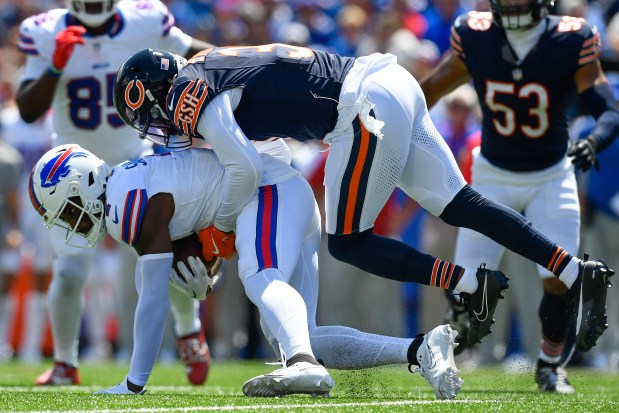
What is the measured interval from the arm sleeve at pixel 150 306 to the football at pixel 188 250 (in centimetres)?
23

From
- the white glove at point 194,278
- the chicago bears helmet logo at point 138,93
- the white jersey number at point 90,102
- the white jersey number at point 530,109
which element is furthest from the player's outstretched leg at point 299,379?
the white jersey number at point 90,102

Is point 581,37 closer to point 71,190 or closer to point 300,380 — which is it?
point 300,380

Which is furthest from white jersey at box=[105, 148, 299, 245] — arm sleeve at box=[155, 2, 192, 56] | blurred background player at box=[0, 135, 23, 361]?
blurred background player at box=[0, 135, 23, 361]

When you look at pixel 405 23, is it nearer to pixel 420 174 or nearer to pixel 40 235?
pixel 40 235

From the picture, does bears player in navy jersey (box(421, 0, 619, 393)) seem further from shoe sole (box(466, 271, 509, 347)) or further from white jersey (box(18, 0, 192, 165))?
white jersey (box(18, 0, 192, 165))

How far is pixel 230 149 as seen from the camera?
484 centimetres

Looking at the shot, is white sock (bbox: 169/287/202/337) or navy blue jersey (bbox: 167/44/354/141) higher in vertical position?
navy blue jersey (bbox: 167/44/354/141)

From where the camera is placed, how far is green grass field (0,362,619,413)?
14.6 ft

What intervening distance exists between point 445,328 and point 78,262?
2.52 m

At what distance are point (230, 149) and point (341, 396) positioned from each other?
120cm

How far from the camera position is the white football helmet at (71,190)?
198 inches

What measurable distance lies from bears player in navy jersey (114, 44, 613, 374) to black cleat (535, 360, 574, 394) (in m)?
1.07

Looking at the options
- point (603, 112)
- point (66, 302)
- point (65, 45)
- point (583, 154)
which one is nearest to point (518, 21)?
point (603, 112)

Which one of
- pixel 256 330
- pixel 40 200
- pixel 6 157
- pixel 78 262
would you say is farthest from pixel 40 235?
pixel 40 200
